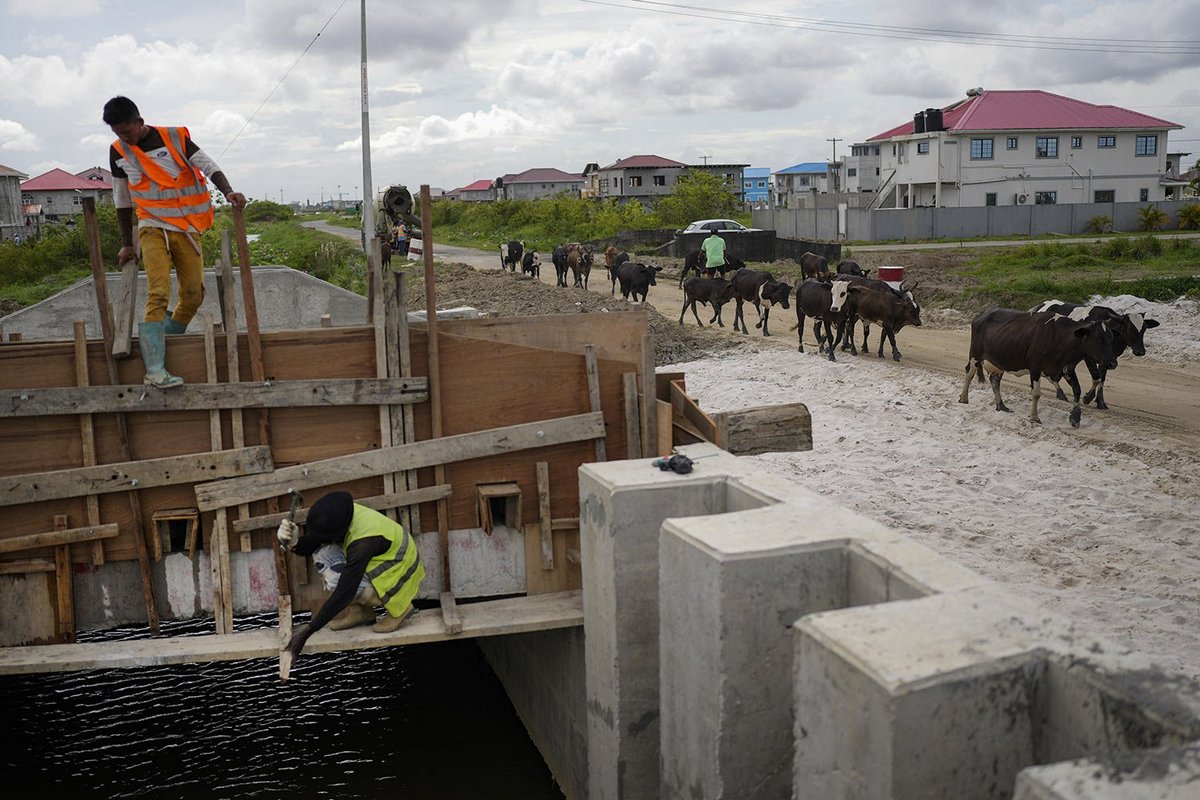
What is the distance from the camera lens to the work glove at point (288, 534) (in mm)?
6543

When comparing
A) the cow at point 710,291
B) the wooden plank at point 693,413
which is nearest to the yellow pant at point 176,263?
the wooden plank at point 693,413

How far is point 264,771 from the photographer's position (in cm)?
859

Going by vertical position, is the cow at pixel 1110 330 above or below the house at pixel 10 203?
below

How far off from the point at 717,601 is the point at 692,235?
39909 millimetres

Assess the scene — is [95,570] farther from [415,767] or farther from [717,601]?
[717,601]

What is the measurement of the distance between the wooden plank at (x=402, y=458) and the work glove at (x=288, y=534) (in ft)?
1.40

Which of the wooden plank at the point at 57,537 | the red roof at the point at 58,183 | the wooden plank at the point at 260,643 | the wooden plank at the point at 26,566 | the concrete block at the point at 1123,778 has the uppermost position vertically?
the red roof at the point at 58,183

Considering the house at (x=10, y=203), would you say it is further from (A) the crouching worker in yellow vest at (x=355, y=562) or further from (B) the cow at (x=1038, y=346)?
(A) the crouching worker in yellow vest at (x=355, y=562)

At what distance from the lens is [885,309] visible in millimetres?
20344

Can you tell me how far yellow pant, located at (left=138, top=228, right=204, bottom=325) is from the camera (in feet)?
24.4

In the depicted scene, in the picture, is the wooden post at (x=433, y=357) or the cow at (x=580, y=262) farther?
the cow at (x=580, y=262)

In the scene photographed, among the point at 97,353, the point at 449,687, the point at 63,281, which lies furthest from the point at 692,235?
the point at 97,353

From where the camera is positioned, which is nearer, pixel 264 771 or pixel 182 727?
pixel 264 771

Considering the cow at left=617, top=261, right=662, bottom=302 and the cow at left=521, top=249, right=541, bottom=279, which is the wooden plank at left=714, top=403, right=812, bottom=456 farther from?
the cow at left=521, top=249, right=541, bottom=279
